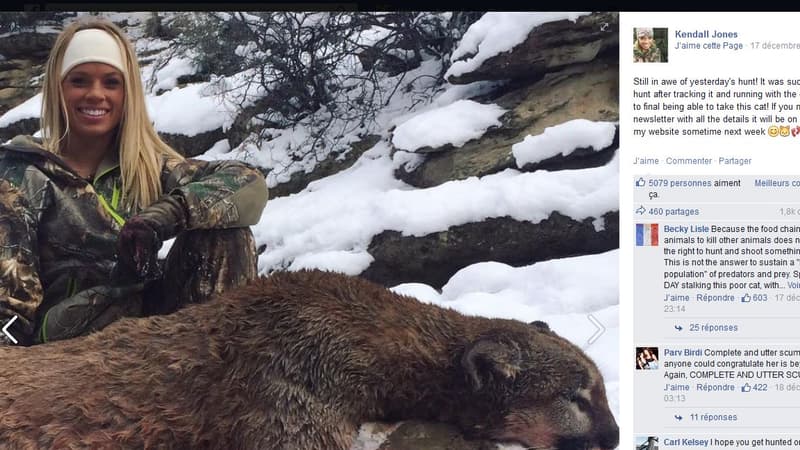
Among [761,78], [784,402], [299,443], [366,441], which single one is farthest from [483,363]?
[761,78]

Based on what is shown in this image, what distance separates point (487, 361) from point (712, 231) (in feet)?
2.34

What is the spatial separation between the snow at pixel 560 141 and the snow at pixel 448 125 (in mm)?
202

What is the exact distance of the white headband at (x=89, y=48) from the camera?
221cm

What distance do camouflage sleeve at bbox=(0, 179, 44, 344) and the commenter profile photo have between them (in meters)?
1.78

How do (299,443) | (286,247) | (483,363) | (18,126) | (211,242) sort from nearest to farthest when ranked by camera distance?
(299,443) < (483,363) < (211,242) < (18,126) < (286,247)

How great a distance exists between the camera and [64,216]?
7.24 ft

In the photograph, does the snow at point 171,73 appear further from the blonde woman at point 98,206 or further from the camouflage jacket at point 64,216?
the camouflage jacket at point 64,216

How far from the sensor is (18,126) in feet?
8.17

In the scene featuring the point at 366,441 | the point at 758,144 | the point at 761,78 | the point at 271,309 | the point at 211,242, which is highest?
the point at 761,78

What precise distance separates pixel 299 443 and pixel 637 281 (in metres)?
1.00

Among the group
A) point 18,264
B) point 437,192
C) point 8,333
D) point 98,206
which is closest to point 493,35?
point 437,192

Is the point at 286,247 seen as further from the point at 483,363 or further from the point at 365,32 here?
the point at 483,363

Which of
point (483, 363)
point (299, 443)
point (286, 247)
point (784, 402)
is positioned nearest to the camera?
point (299, 443)

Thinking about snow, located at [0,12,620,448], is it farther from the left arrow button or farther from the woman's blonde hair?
the left arrow button
